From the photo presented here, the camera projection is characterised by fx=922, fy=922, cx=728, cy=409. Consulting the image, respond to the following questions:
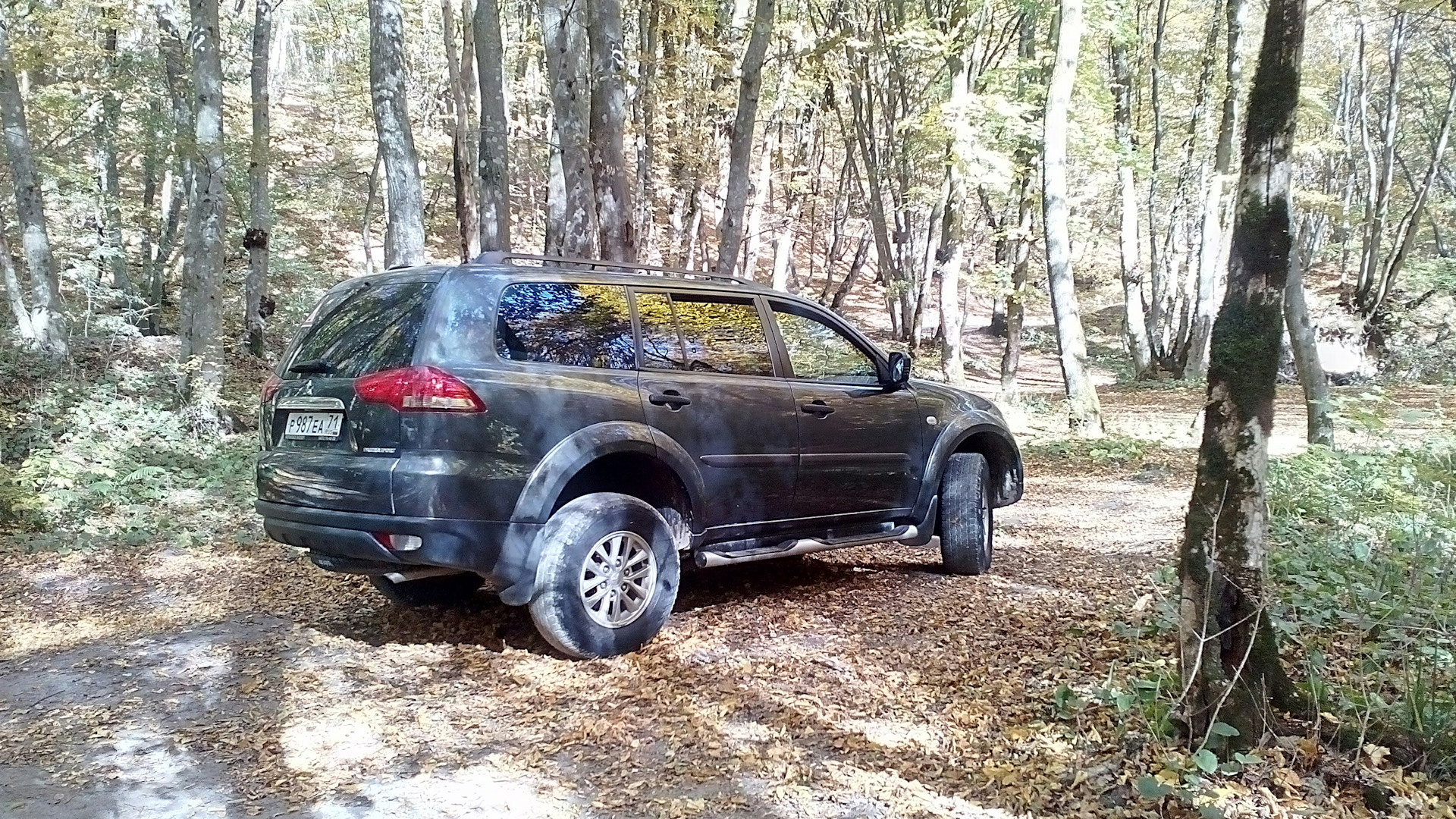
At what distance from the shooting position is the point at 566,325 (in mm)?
4699

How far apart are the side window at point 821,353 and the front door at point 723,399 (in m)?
0.18

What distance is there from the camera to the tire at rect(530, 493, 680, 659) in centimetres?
438

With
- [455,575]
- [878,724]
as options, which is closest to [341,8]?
[455,575]

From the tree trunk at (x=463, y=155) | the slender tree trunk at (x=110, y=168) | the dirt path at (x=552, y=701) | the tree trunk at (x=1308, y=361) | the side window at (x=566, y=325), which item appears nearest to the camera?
the dirt path at (x=552, y=701)

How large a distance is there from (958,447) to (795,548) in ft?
5.32

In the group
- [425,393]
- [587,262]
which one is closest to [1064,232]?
[587,262]

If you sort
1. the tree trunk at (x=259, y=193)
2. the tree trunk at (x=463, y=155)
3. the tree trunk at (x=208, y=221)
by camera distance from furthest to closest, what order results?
the tree trunk at (x=463, y=155)
the tree trunk at (x=259, y=193)
the tree trunk at (x=208, y=221)

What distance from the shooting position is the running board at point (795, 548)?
16.5ft

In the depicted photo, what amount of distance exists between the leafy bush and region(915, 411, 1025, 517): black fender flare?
1.64 meters

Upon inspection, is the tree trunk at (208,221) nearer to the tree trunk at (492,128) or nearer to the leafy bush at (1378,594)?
the tree trunk at (492,128)

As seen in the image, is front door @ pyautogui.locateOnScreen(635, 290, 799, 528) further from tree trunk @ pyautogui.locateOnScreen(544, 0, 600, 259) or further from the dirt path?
tree trunk @ pyautogui.locateOnScreen(544, 0, 600, 259)

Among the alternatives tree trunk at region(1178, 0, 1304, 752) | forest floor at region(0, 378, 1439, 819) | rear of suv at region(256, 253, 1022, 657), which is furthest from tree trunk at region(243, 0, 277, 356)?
tree trunk at region(1178, 0, 1304, 752)

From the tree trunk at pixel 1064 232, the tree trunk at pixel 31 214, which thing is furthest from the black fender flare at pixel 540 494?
the tree trunk at pixel 31 214

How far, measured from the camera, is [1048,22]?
1719 centimetres
